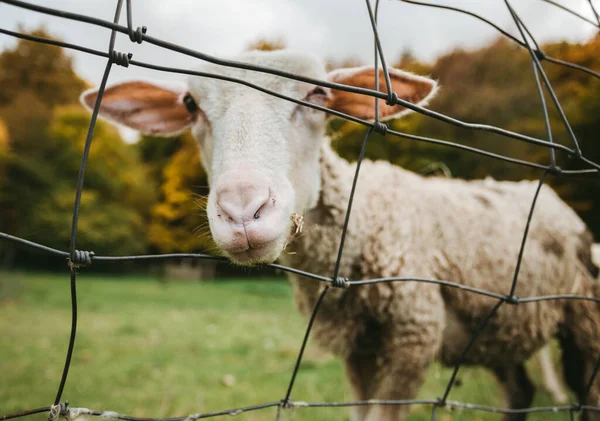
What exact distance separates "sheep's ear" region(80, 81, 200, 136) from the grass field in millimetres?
1425


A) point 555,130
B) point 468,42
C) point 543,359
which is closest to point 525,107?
point 555,130

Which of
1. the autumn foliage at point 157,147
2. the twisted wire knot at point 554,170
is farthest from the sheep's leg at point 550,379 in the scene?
the autumn foliage at point 157,147

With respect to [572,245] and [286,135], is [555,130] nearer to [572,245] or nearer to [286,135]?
[572,245]

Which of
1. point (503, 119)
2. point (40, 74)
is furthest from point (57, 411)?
point (40, 74)

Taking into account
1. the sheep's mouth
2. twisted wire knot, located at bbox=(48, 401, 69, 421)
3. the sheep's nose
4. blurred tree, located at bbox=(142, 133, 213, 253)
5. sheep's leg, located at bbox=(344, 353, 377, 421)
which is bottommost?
blurred tree, located at bbox=(142, 133, 213, 253)

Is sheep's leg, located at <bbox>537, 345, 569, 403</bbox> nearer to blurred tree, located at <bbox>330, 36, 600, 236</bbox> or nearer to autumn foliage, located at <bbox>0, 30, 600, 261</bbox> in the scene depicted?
blurred tree, located at <bbox>330, 36, 600, 236</bbox>

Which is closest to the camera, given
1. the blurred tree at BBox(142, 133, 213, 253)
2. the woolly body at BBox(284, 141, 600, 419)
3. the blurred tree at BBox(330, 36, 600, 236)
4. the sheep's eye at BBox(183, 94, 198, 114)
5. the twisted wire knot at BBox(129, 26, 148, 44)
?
the twisted wire knot at BBox(129, 26, 148, 44)

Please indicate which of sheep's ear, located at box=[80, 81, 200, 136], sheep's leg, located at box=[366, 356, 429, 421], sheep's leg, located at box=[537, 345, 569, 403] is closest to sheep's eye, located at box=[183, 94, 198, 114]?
sheep's ear, located at box=[80, 81, 200, 136]

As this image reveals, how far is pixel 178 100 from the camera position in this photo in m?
2.09

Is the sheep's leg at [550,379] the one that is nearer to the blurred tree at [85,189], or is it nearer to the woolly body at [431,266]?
the woolly body at [431,266]

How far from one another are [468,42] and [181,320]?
1359 cm

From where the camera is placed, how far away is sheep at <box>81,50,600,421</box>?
1.42 meters

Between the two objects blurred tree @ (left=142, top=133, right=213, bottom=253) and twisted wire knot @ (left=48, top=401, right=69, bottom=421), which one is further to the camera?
blurred tree @ (left=142, top=133, right=213, bottom=253)

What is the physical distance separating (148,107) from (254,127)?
89cm
